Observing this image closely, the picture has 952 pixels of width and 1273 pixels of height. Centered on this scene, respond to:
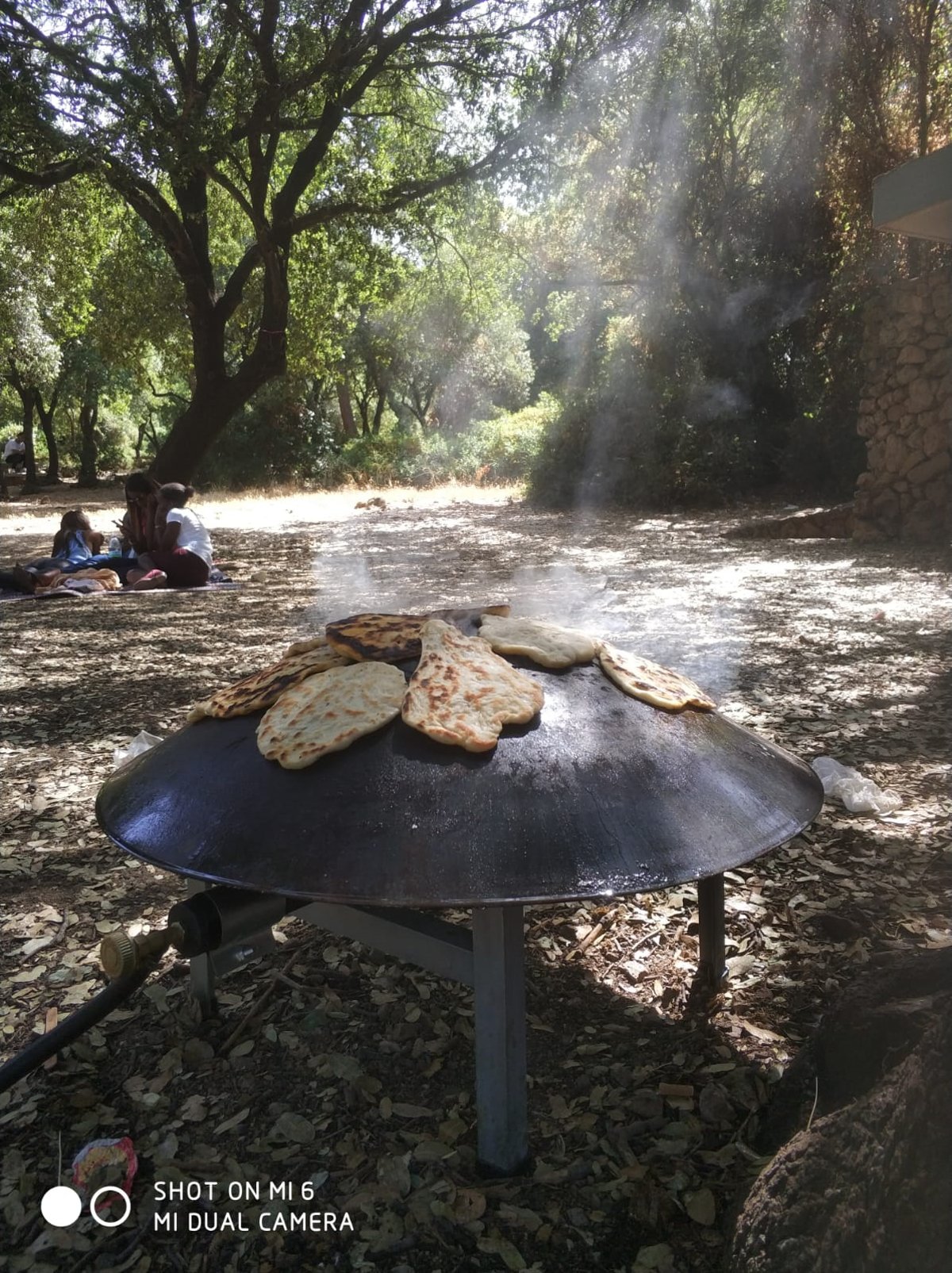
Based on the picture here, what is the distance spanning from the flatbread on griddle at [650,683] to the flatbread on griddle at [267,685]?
2.01 feet

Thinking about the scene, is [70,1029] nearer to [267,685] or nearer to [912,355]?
[267,685]

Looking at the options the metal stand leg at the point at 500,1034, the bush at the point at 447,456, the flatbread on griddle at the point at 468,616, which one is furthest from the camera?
the bush at the point at 447,456

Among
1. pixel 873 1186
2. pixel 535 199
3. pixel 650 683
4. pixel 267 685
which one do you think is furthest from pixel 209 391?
pixel 873 1186

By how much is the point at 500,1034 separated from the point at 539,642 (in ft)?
2.76

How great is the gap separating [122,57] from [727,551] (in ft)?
29.0

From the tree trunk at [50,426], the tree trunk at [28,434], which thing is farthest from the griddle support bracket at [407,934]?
the tree trunk at [50,426]

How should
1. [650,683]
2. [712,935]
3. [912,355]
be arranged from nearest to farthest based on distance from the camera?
[650,683] → [712,935] → [912,355]

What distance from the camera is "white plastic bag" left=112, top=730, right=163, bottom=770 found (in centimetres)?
378

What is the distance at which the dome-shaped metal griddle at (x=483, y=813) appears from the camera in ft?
5.37

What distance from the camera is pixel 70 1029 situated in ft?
5.86

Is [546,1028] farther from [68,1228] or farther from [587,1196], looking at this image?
[68,1228]

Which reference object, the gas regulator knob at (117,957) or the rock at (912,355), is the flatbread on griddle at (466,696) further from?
the rock at (912,355)

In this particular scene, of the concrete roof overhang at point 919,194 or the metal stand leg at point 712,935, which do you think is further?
the concrete roof overhang at point 919,194

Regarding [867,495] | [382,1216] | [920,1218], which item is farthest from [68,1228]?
[867,495]
